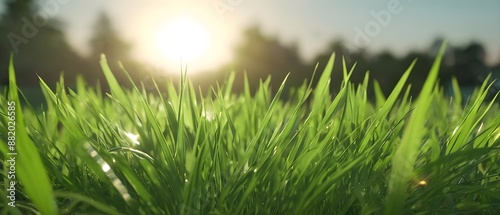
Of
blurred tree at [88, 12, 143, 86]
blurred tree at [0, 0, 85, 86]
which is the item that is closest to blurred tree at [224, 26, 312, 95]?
blurred tree at [88, 12, 143, 86]

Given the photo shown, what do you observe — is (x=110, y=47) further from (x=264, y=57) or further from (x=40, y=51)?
(x=264, y=57)

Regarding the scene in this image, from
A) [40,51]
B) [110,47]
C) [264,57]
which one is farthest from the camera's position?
[110,47]

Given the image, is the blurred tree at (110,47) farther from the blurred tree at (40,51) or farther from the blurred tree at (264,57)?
the blurred tree at (264,57)

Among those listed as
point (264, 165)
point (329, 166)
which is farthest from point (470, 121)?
point (264, 165)

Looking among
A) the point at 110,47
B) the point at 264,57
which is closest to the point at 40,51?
the point at 110,47

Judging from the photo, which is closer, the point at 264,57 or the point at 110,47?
the point at 264,57

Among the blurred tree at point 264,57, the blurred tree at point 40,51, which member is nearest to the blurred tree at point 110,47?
the blurred tree at point 40,51

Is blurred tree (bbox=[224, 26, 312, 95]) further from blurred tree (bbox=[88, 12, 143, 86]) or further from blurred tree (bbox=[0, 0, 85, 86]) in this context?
blurred tree (bbox=[0, 0, 85, 86])

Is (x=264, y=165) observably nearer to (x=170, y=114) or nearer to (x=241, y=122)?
(x=170, y=114)

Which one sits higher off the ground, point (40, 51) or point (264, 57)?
point (40, 51)
